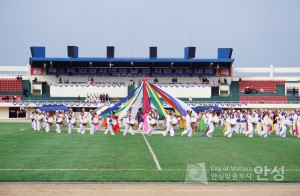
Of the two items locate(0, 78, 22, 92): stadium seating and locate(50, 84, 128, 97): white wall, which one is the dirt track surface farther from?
locate(0, 78, 22, 92): stadium seating

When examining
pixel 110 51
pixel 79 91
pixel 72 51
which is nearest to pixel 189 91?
pixel 110 51

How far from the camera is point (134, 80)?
2896 inches

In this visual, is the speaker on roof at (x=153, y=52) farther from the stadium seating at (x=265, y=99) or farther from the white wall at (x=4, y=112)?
the white wall at (x=4, y=112)

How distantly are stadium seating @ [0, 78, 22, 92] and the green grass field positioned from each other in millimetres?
45668

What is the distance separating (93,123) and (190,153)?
598 inches

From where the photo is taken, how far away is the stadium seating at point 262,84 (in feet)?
240

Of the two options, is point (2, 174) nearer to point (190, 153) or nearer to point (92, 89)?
point (190, 153)

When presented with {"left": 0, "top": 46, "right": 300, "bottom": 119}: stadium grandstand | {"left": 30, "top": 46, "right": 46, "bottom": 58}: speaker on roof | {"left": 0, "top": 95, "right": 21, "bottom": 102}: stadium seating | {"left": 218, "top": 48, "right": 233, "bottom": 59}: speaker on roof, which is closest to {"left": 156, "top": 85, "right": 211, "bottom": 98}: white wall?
{"left": 0, "top": 46, "right": 300, "bottom": 119}: stadium grandstand

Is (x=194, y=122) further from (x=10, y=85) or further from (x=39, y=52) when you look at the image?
(x=39, y=52)

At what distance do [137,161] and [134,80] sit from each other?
176 ft

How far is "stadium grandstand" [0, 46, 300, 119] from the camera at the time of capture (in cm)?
7006

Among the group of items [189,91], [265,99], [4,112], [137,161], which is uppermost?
[189,91]

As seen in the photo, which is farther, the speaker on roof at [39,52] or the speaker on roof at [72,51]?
the speaker on roof at [39,52]

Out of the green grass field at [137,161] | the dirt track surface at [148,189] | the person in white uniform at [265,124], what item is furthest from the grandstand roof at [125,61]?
the dirt track surface at [148,189]
